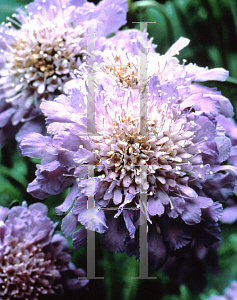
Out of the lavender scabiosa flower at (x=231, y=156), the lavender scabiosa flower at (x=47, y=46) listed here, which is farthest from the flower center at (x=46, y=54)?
the lavender scabiosa flower at (x=231, y=156)

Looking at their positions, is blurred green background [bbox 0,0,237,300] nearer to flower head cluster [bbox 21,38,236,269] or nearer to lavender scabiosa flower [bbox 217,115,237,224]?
lavender scabiosa flower [bbox 217,115,237,224]

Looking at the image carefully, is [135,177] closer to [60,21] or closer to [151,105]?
[151,105]

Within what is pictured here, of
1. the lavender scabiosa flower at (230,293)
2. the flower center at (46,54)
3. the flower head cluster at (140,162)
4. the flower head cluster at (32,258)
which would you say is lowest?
the lavender scabiosa flower at (230,293)

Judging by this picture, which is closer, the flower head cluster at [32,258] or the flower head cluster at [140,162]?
the flower head cluster at [140,162]

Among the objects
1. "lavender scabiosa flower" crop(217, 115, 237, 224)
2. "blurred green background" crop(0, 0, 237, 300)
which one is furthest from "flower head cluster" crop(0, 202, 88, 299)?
"lavender scabiosa flower" crop(217, 115, 237, 224)

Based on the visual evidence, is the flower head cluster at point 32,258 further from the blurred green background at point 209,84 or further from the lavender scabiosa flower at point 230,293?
the lavender scabiosa flower at point 230,293

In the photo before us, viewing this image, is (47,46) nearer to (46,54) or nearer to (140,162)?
(46,54)
